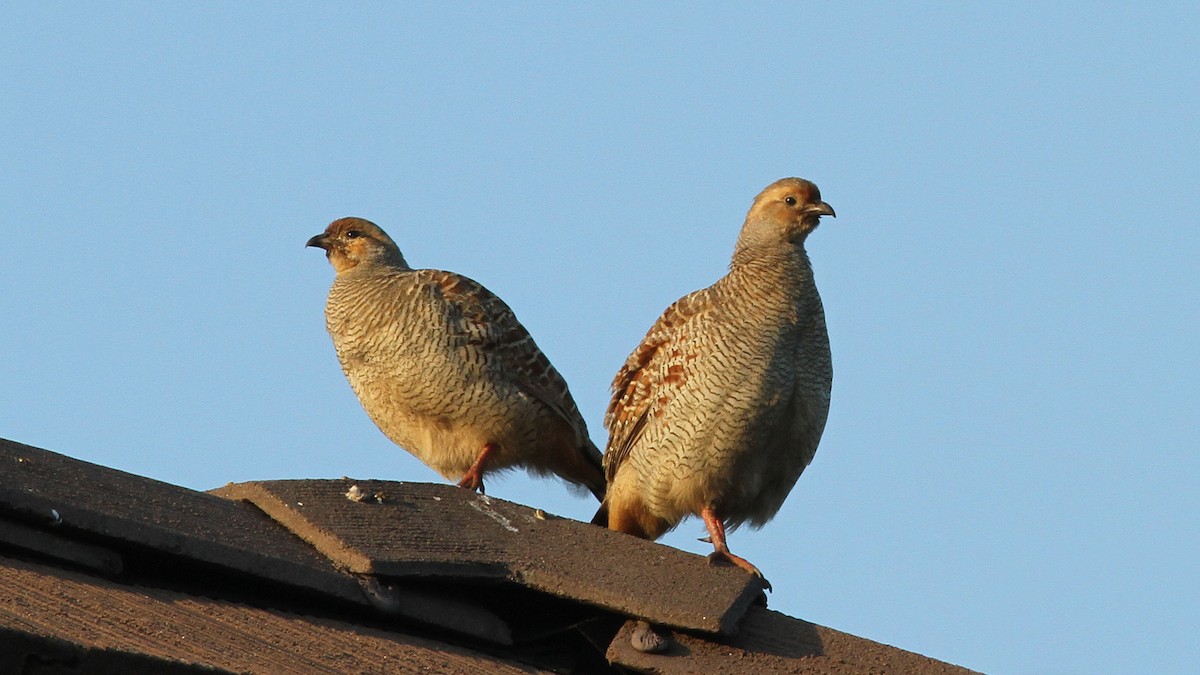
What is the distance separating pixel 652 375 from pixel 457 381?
1415 mm

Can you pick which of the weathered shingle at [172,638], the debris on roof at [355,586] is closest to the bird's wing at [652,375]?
the debris on roof at [355,586]

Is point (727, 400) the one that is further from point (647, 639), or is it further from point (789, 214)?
point (647, 639)

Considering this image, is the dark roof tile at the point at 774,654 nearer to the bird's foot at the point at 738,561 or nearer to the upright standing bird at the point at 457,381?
the bird's foot at the point at 738,561

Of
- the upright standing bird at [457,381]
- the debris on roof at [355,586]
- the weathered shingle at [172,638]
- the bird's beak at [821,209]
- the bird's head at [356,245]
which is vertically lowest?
the weathered shingle at [172,638]

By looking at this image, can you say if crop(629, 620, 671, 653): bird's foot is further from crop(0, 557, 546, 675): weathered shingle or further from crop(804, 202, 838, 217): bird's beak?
crop(804, 202, 838, 217): bird's beak

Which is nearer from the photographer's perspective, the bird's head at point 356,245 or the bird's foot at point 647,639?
the bird's foot at point 647,639

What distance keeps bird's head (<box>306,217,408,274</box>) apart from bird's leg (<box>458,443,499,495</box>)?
1.57 metres

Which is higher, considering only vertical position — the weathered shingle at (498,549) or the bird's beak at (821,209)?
the bird's beak at (821,209)

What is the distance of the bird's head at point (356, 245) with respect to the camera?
11328 mm

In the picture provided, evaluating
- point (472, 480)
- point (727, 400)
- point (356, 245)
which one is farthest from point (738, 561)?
point (356, 245)

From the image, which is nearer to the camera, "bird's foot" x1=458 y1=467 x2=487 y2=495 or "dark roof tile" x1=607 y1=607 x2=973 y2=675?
"dark roof tile" x1=607 y1=607 x2=973 y2=675

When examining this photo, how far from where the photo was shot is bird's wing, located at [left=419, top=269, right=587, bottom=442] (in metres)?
10.3

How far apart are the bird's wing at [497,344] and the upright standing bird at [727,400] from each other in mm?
950

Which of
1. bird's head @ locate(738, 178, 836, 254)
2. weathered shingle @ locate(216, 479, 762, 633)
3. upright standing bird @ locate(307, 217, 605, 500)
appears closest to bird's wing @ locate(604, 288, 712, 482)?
bird's head @ locate(738, 178, 836, 254)
